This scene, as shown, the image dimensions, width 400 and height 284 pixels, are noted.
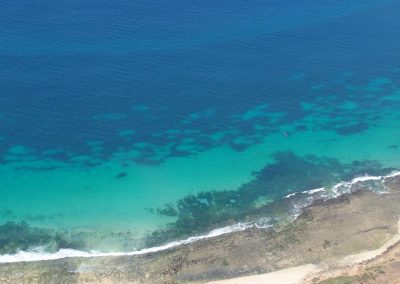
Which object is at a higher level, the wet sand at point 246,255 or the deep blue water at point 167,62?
the deep blue water at point 167,62

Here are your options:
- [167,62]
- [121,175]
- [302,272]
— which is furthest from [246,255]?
[167,62]

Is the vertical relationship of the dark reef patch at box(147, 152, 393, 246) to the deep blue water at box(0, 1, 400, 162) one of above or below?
below

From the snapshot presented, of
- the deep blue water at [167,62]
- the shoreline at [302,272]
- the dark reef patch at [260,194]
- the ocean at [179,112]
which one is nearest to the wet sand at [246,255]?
the shoreline at [302,272]

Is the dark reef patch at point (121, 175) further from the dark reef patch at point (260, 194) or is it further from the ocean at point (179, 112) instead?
the dark reef patch at point (260, 194)

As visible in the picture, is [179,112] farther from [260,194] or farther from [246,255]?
[246,255]

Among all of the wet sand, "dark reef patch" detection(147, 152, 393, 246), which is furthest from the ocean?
the wet sand

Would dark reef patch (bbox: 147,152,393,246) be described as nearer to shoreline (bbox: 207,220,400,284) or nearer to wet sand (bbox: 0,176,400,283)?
wet sand (bbox: 0,176,400,283)

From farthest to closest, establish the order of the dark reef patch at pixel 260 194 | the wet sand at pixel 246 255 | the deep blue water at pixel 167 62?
the deep blue water at pixel 167 62
the dark reef patch at pixel 260 194
the wet sand at pixel 246 255
